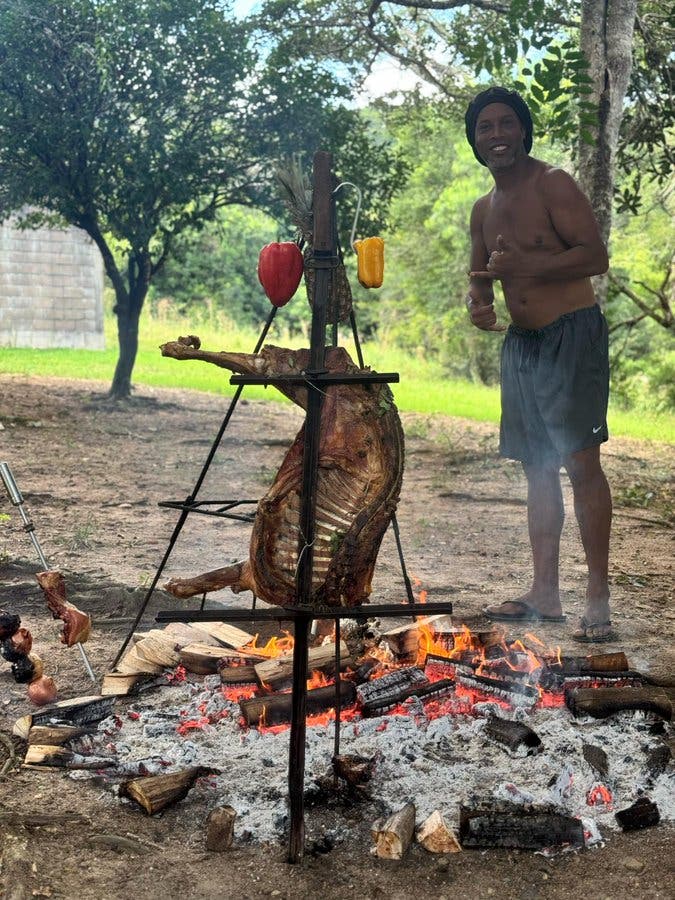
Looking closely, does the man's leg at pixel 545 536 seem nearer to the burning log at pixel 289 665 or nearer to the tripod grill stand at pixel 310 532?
the burning log at pixel 289 665

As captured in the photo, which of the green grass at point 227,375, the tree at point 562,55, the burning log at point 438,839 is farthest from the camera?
the green grass at point 227,375

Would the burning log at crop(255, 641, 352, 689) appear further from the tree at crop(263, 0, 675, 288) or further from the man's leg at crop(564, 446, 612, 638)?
the tree at crop(263, 0, 675, 288)

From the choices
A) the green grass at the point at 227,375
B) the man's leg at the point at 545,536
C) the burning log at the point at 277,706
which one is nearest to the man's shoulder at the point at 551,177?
the man's leg at the point at 545,536

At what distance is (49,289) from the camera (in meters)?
19.7

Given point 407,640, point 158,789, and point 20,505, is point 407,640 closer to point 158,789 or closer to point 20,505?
point 158,789

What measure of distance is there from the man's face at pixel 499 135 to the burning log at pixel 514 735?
2595 mm

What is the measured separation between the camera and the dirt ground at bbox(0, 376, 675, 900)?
2449mm

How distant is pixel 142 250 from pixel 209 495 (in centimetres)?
562

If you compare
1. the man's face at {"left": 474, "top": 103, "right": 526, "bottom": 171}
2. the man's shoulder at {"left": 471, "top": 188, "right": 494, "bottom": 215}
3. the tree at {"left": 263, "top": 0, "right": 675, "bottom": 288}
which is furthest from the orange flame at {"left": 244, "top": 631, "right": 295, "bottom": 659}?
the tree at {"left": 263, "top": 0, "right": 675, "bottom": 288}

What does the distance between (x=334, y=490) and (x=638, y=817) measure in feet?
4.22

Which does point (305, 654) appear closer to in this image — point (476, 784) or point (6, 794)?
point (476, 784)

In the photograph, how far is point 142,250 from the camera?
12.4 metres

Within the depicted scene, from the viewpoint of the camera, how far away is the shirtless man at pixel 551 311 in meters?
4.27

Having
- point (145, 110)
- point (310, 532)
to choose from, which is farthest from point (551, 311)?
point (145, 110)
